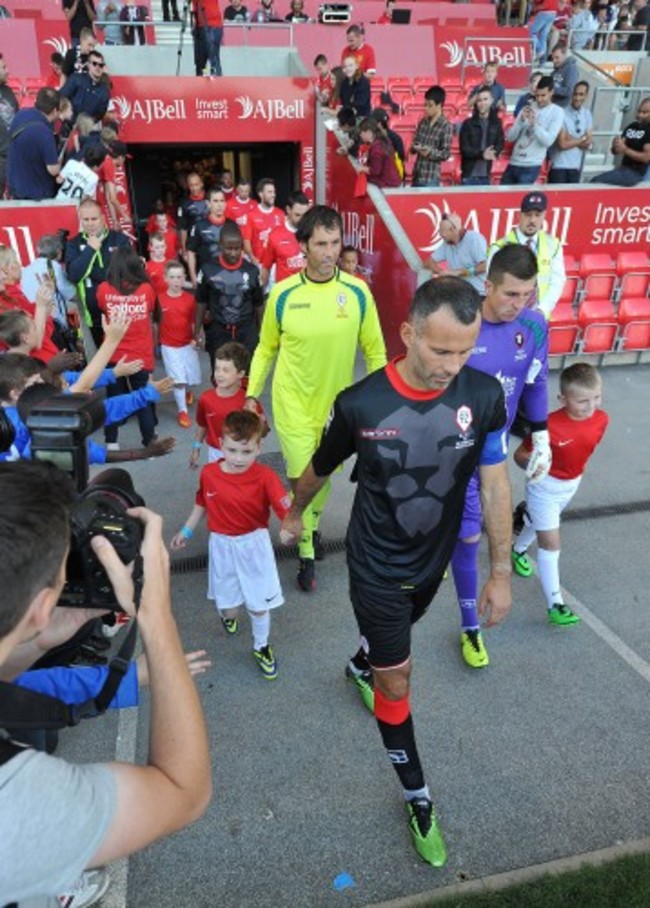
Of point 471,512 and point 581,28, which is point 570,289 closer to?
point 471,512

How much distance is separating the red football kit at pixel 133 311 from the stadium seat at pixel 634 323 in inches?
238

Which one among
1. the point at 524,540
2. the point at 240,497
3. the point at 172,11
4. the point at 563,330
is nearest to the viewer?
the point at 240,497

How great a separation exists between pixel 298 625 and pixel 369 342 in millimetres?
1948

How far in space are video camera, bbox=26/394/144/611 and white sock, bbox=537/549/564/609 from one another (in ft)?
10.5

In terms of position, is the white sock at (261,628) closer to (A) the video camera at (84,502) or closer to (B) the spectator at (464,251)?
(A) the video camera at (84,502)

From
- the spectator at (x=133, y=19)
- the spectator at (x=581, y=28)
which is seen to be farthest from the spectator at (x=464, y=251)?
the spectator at (x=581, y=28)

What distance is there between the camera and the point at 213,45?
12.4 meters

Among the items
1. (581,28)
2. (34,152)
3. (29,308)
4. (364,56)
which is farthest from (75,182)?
(581,28)

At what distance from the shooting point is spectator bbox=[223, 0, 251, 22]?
1566 centimetres

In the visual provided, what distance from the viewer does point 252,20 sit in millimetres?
16219

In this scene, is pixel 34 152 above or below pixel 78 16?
below

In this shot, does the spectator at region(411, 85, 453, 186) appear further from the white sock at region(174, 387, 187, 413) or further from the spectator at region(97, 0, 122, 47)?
the spectator at region(97, 0, 122, 47)

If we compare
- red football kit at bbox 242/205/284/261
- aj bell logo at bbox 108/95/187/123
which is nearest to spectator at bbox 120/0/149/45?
aj bell logo at bbox 108/95/187/123

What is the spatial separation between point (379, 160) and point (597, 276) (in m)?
3.23
